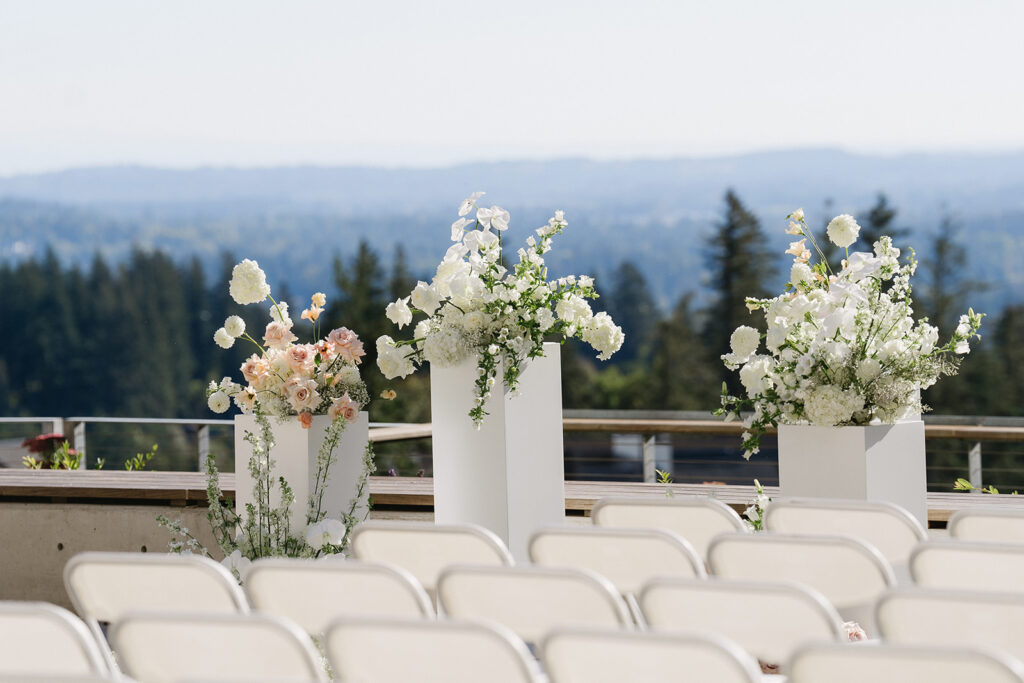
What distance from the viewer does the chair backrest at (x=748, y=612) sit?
1909 mm

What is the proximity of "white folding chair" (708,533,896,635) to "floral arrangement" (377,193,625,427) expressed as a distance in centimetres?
173

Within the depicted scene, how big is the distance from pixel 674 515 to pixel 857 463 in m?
0.92

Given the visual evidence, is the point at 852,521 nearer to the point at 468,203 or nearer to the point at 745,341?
the point at 745,341

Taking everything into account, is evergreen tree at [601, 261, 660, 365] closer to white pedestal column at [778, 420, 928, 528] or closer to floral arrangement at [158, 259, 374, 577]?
floral arrangement at [158, 259, 374, 577]

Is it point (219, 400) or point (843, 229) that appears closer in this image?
point (843, 229)

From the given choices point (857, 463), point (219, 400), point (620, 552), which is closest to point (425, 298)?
point (219, 400)

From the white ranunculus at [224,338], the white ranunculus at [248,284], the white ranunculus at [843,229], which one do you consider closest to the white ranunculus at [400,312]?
the white ranunculus at [248,284]

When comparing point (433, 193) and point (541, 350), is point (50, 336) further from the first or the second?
point (541, 350)

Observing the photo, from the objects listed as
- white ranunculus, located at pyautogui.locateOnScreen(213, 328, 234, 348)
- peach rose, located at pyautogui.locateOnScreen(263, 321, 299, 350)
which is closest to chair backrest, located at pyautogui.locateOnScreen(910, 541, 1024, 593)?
peach rose, located at pyautogui.locateOnScreen(263, 321, 299, 350)

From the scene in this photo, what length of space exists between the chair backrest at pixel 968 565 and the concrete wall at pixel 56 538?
4081 millimetres

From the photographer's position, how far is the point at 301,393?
4.14 metres

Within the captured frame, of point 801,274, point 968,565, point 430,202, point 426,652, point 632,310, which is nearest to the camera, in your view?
point 426,652

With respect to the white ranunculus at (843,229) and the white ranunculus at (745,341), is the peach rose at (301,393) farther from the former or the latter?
the white ranunculus at (843,229)

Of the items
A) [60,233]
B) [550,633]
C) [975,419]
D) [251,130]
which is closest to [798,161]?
[251,130]
